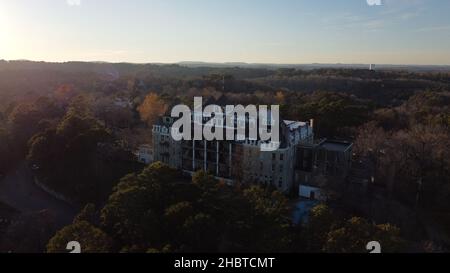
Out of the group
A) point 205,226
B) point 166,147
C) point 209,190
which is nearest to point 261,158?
point 166,147

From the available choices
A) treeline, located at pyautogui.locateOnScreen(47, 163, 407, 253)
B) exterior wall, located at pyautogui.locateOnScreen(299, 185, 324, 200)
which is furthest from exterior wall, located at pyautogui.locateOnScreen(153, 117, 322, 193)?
treeline, located at pyautogui.locateOnScreen(47, 163, 407, 253)

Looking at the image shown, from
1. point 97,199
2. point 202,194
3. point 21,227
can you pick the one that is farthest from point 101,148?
point 202,194

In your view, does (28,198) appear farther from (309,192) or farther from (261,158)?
(309,192)

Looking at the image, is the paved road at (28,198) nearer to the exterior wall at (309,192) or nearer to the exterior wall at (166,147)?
the exterior wall at (166,147)
